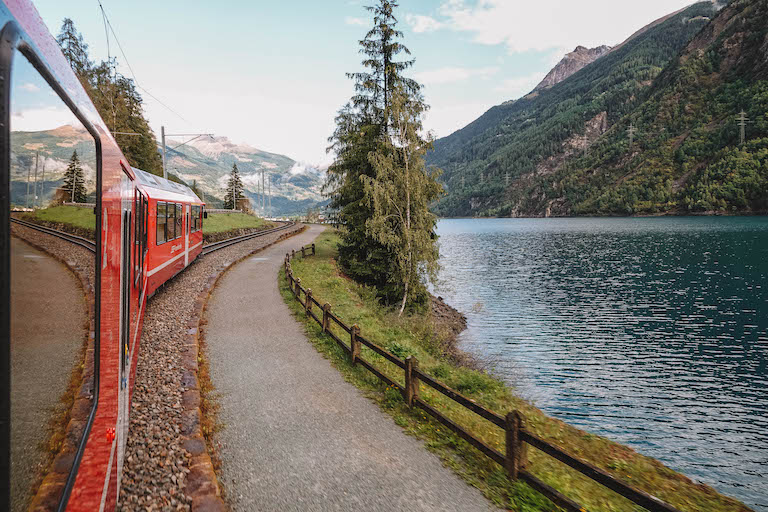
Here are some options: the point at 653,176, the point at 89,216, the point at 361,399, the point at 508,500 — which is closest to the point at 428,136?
the point at 361,399

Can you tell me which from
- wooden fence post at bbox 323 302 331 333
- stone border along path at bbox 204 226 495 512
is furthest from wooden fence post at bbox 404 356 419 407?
wooden fence post at bbox 323 302 331 333

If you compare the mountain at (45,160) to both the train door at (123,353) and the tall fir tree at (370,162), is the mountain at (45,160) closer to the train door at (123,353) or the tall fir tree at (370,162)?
the train door at (123,353)

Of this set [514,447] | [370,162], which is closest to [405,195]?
[370,162]

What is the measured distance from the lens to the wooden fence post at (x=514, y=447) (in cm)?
593

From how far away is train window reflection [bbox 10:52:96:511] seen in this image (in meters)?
1.58

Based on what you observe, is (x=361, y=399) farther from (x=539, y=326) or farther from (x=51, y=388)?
(x=539, y=326)

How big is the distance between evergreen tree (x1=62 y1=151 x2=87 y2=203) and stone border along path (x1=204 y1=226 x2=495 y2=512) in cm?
413

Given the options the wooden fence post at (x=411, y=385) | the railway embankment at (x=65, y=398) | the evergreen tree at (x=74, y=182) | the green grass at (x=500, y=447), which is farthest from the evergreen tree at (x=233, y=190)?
the railway embankment at (x=65, y=398)

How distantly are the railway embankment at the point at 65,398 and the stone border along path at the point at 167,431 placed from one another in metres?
2.90

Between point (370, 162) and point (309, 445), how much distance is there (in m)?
17.1

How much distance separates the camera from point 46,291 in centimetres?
195

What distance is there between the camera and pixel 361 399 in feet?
28.4

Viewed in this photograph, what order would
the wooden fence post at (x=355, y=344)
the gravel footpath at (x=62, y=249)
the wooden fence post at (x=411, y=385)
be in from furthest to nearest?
the wooden fence post at (x=355, y=344) → the wooden fence post at (x=411, y=385) → the gravel footpath at (x=62, y=249)

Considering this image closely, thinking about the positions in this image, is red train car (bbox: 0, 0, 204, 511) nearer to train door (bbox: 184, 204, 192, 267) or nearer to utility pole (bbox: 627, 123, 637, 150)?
train door (bbox: 184, 204, 192, 267)
